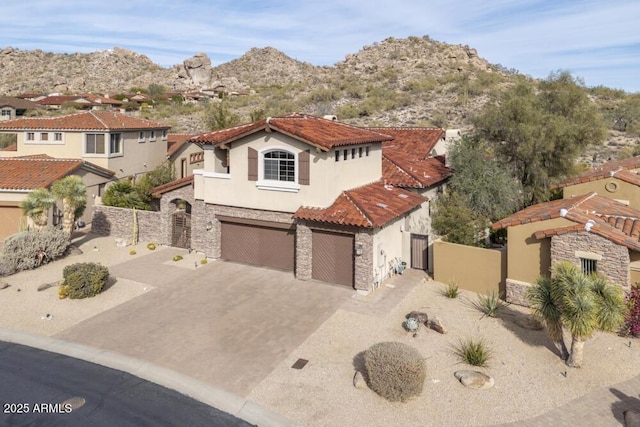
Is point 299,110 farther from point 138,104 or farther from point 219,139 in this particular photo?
point 219,139

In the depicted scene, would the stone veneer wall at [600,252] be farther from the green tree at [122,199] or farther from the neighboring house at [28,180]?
the neighboring house at [28,180]

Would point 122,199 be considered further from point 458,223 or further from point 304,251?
point 458,223

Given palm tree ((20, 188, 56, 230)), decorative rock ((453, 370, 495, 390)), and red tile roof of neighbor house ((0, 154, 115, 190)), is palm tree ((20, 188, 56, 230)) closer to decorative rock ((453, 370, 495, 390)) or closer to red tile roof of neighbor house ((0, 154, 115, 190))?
red tile roof of neighbor house ((0, 154, 115, 190))

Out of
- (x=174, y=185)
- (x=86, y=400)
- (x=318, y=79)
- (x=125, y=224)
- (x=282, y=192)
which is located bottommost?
(x=86, y=400)

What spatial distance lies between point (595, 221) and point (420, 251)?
7.79 meters

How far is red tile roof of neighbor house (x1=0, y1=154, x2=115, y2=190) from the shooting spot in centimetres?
2767

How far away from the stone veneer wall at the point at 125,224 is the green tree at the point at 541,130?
64.6 ft

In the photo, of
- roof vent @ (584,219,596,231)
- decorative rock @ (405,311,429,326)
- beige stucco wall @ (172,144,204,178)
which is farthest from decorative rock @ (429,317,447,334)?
beige stucco wall @ (172,144,204,178)

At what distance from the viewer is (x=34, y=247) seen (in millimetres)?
22766

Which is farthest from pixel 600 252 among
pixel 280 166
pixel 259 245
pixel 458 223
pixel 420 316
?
pixel 259 245

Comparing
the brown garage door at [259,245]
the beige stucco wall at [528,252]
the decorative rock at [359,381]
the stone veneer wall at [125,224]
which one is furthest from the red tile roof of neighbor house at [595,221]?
the stone veneer wall at [125,224]

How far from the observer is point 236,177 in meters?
22.5

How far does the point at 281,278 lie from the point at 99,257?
34.2ft

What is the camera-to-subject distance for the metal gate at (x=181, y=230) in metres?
26.2
